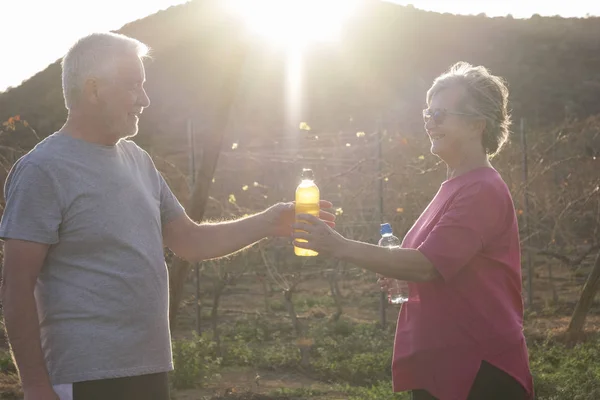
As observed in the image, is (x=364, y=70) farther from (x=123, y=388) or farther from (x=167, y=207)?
(x=123, y=388)

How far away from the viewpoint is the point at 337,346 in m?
8.85

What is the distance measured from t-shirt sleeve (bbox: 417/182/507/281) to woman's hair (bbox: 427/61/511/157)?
9.5 inches

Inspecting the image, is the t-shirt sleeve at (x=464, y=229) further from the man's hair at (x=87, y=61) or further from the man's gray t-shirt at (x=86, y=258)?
the man's hair at (x=87, y=61)

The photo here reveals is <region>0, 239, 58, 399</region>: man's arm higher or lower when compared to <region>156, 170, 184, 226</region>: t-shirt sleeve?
lower

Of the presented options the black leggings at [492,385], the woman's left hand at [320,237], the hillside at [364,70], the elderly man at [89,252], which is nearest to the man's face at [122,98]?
the elderly man at [89,252]

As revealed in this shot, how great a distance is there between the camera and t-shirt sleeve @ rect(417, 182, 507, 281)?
284cm

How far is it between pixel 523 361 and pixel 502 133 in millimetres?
803

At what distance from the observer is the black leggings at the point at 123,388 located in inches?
101

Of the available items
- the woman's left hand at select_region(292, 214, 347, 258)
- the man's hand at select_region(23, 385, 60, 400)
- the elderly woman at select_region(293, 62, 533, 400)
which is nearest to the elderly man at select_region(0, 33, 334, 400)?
the man's hand at select_region(23, 385, 60, 400)

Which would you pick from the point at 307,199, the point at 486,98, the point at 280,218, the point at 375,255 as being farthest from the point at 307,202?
the point at 486,98

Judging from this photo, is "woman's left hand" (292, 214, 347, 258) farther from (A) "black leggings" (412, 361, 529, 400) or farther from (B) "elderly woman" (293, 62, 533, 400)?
(A) "black leggings" (412, 361, 529, 400)

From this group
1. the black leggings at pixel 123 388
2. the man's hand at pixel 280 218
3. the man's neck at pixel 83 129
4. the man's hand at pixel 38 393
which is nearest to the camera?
the man's hand at pixel 38 393

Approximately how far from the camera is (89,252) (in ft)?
8.57

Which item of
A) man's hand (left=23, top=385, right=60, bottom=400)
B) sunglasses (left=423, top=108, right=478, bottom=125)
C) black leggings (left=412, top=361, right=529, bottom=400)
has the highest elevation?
sunglasses (left=423, top=108, right=478, bottom=125)
